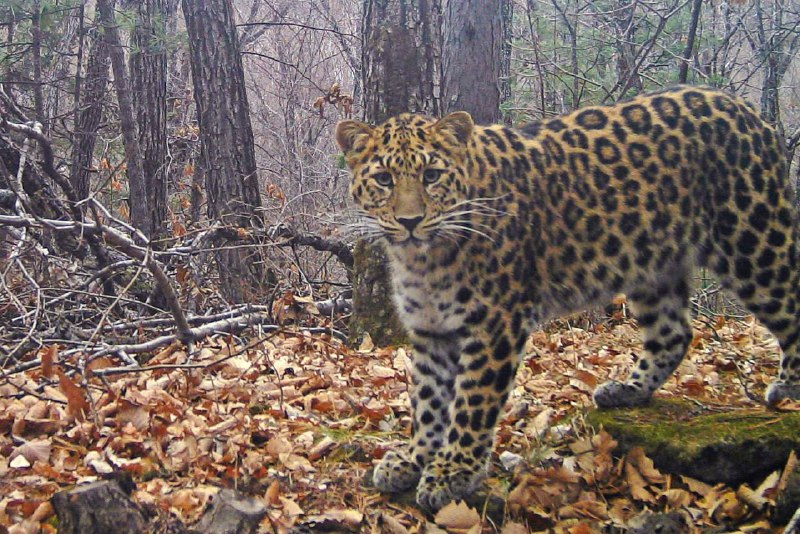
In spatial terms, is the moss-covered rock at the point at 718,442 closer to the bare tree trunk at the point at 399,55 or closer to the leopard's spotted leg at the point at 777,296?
the leopard's spotted leg at the point at 777,296

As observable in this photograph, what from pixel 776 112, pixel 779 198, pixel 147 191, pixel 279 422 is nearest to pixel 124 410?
pixel 279 422

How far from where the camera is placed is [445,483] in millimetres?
4609

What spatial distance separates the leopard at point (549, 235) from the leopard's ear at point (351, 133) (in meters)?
0.01

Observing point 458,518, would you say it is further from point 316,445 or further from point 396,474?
point 316,445

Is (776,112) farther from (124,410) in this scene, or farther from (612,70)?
(124,410)

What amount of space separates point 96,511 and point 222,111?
6646 mm

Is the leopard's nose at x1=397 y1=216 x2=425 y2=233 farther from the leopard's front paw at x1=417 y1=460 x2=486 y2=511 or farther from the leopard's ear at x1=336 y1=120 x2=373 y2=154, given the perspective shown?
the leopard's front paw at x1=417 y1=460 x2=486 y2=511

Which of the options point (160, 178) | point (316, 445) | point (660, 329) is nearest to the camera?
point (316, 445)

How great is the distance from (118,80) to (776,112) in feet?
27.4

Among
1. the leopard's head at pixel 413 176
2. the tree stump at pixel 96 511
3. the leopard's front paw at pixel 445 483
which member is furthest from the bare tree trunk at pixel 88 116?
the leopard's front paw at pixel 445 483

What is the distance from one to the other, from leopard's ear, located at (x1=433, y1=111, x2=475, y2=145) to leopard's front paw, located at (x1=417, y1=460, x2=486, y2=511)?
5.87 ft

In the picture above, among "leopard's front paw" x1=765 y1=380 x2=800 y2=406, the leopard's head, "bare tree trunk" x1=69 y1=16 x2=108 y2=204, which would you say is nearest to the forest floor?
"leopard's front paw" x1=765 y1=380 x2=800 y2=406

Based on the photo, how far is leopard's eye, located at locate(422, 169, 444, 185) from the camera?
4738 mm

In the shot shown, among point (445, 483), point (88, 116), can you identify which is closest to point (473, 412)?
point (445, 483)
